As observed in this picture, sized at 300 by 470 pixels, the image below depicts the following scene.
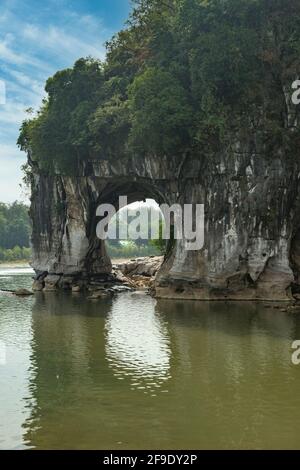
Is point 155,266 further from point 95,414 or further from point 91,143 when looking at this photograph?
point 95,414

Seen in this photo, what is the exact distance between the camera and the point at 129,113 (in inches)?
1266

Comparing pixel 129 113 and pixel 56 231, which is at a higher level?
pixel 129 113

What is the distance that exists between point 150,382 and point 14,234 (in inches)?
3518

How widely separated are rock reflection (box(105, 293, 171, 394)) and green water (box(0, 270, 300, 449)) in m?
0.04

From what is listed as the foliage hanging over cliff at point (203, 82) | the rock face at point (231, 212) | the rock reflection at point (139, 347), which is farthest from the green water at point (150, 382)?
the foliage hanging over cliff at point (203, 82)

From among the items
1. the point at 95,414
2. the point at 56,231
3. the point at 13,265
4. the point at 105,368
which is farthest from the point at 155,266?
the point at 13,265

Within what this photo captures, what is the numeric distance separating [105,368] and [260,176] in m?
17.0

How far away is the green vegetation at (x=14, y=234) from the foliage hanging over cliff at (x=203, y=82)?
64.4 meters

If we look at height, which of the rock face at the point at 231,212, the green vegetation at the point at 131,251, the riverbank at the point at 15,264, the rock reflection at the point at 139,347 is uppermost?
the rock face at the point at 231,212

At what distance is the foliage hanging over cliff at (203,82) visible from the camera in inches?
1077

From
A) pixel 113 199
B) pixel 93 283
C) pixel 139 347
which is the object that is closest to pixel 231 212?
pixel 139 347

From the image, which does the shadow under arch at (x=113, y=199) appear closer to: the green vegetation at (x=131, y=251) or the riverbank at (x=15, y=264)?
the riverbank at (x=15, y=264)

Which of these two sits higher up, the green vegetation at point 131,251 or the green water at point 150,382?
the green vegetation at point 131,251

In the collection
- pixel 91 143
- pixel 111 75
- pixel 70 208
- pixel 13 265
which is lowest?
pixel 13 265
